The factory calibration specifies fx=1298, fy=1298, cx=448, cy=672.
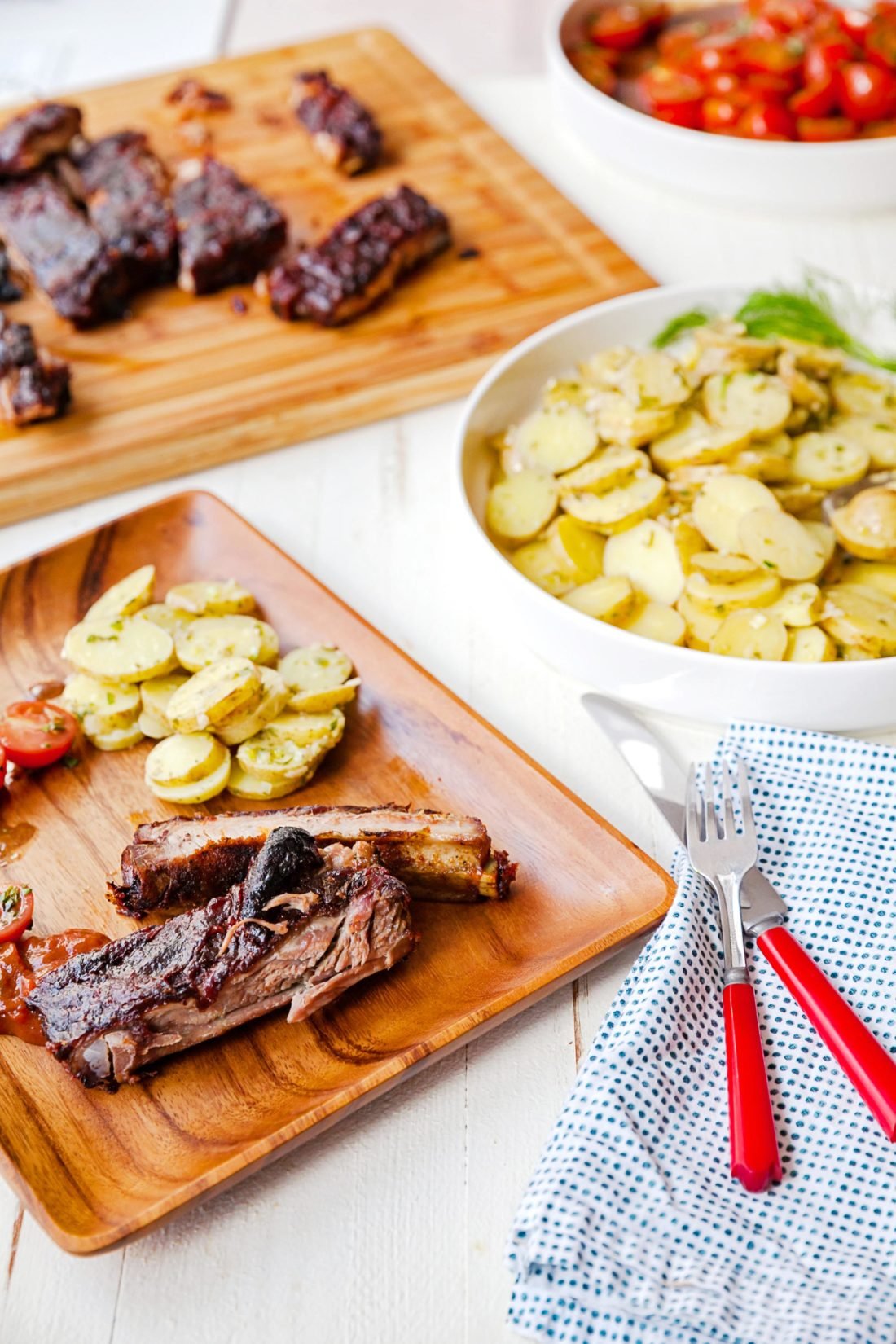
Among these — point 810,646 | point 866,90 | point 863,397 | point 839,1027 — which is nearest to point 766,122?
point 866,90

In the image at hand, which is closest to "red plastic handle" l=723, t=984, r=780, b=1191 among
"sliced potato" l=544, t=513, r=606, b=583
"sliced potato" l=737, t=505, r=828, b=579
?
"sliced potato" l=737, t=505, r=828, b=579

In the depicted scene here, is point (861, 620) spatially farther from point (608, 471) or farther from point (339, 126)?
point (339, 126)

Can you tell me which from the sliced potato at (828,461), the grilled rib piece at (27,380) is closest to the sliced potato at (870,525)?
the sliced potato at (828,461)

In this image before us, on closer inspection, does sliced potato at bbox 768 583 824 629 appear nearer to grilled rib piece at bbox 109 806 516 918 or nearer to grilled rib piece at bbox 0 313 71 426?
grilled rib piece at bbox 109 806 516 918

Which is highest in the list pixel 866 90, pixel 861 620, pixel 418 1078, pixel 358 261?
pixel 866 90

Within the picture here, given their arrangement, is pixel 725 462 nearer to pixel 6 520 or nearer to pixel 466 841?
pixel 466 841

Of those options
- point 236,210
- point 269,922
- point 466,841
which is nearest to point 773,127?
point 236,210
